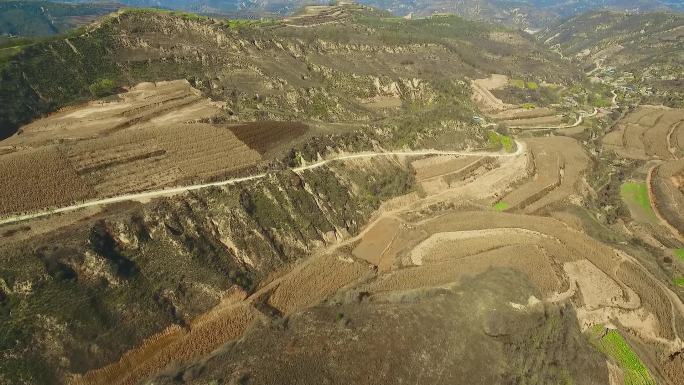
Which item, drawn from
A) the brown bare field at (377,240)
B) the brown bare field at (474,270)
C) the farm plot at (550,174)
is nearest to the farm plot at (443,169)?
the farm plot at (550,174)

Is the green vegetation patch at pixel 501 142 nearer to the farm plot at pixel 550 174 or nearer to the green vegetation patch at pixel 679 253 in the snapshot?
the farm plot at pixel 550 174

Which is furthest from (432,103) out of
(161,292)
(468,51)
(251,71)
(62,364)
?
(62,364)

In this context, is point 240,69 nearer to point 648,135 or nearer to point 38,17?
point 648,135

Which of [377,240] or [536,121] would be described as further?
[536,121]

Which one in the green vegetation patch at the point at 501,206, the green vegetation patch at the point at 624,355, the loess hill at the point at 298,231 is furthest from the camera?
the green vegetation patch at the point at 501,206

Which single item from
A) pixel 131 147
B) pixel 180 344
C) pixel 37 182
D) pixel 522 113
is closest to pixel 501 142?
pixel 522 113

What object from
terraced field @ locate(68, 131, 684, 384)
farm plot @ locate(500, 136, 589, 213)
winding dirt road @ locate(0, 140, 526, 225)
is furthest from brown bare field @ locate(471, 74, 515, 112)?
→ terraced field @ locate(68, 131, 684, 384)
